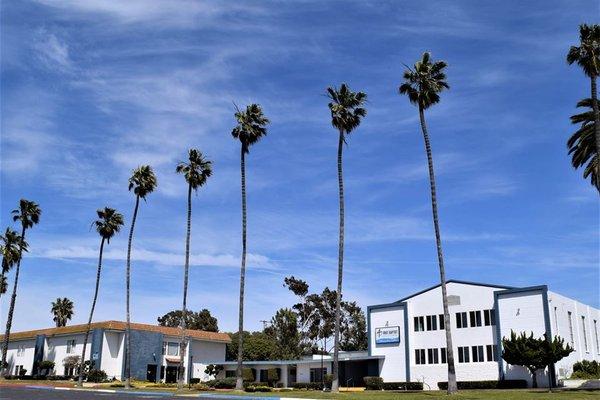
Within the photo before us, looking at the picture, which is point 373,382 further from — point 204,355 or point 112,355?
point 112,355

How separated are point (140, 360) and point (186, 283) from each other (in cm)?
2501

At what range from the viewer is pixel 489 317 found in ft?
184

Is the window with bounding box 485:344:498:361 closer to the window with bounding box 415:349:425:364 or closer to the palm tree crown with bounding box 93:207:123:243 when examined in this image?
the window with bounding box 415:349:425:364

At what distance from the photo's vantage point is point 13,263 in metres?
83.8

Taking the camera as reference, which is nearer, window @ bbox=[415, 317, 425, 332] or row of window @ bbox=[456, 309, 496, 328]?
row of window @ bbox=[456, 309, 496, 328]

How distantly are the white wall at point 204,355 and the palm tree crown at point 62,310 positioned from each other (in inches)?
1455

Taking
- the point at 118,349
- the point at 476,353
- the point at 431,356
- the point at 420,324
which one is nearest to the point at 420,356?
the point at 431,356

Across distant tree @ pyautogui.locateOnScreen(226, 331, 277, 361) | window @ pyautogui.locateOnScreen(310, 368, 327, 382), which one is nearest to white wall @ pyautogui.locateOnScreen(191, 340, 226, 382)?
distant tree @ pyautogui.locateOnScreen(226, 331, 277, 361)

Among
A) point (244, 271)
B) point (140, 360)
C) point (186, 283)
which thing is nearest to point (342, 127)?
point (244, 271)

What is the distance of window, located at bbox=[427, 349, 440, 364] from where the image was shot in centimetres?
5931

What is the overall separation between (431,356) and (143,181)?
35494 mm

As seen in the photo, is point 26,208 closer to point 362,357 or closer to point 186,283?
point 186,283

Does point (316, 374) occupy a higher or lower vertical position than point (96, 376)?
higher

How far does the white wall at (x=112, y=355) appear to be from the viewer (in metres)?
74.1
